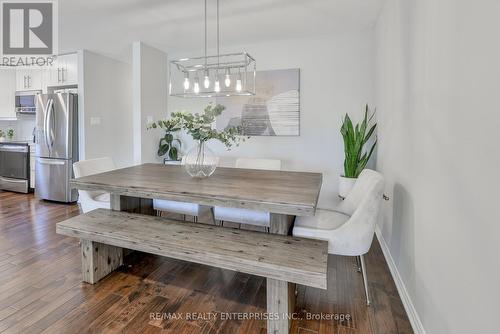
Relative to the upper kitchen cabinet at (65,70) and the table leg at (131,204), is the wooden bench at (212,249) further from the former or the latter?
the upper kitchen cabinet at (65,70)

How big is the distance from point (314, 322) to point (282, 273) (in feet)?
1.72

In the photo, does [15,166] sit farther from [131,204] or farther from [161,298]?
[161,298]

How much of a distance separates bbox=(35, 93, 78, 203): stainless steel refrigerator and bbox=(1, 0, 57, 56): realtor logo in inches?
26.8

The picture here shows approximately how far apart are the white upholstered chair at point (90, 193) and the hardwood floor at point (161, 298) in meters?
0.46

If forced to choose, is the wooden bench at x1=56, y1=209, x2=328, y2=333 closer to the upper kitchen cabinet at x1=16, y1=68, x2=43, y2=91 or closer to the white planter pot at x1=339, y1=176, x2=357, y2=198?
the white planter pot at x1=339, y1=176, x2=357, y2=198

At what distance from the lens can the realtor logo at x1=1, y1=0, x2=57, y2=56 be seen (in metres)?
2.81

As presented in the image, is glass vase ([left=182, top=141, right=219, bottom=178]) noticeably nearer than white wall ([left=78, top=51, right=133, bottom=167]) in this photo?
Yes

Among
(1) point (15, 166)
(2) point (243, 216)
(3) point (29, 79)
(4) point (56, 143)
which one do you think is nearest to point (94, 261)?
(2) point (243, 216)

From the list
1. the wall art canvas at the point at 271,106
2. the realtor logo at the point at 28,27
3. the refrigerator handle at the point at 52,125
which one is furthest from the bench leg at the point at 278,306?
the refrigerator handle at the point at 52,125

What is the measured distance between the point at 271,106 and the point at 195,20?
1465mm

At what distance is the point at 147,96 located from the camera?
13.5ft

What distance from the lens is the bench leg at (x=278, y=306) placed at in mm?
1516

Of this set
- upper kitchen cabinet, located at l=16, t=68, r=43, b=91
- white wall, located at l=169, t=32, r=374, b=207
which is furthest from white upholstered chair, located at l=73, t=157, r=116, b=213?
upper kitchen cabinet, located at l=16, t=68, r=43, b=91

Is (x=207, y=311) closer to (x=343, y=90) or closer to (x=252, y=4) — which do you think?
(x=252, y=4)
